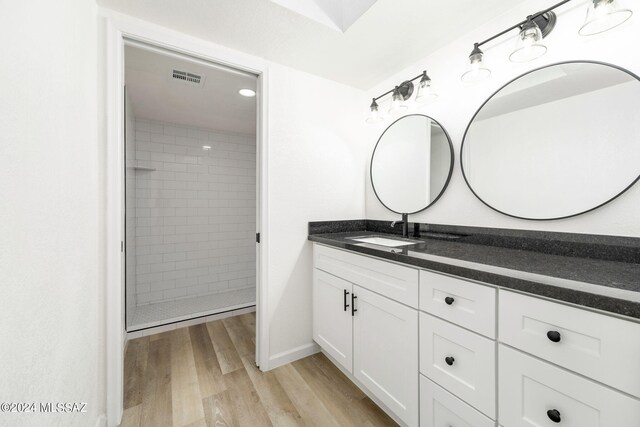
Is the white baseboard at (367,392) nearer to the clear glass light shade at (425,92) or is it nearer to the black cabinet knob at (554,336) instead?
the black cabinet knob at (554,336)

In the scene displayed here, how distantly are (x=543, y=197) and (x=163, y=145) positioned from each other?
11.5ft

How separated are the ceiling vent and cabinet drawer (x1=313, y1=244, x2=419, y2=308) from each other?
1617mm

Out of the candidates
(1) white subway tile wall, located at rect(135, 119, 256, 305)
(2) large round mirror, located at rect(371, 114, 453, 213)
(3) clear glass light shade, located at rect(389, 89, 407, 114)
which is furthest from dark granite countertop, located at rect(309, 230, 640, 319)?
(1) white subway tile wall, located at rect(135, 119, 256, 305)

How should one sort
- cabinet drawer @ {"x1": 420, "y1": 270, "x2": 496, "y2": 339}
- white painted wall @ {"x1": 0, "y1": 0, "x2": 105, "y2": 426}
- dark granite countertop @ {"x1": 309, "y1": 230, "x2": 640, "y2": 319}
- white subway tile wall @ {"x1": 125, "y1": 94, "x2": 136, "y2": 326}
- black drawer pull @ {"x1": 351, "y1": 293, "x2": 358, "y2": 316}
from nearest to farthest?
white painted wall @ {"x1": 0, "y1": 0, "x2": 105, "y2": 426}
dark granite countertop @ {"x1": 309, "y1": 230, "x2": 640, "y2": 319}
cabinet drawer @ {"x1": 420, "y1": 270, "x2": 496, "y2": 339}
black drawer pull @ {"x1": 351, "y1": 293, "x2": 358, "y2": 316}
white subway tile wall @ {"x1": 125, "y1": 94, "x2": 136, "y2": 326}

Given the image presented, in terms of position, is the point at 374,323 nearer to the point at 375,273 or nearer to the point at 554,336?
the point at 375,273

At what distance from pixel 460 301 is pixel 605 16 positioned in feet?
3.90

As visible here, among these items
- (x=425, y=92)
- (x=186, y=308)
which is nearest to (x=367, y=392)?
(x=425, y=92)

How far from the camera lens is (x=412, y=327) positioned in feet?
3.81

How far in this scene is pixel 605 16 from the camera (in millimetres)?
957

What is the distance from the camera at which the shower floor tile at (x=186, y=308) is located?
8.07ft

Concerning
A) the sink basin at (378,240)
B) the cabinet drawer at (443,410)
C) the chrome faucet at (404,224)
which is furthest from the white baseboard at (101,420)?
the chrome faucet at (404,224)

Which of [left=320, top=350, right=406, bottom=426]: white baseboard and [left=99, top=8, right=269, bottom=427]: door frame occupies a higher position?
[left=99, top=8, right=269, bottom=427]: door frame

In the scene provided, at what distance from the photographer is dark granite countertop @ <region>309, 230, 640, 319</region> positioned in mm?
657

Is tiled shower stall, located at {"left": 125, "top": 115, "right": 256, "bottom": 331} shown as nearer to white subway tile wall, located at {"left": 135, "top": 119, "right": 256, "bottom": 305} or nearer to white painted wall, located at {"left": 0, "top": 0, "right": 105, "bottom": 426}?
white subway tile wall, located at {"left": 135, "top": 119, "right": 256, "bottom": 305}
